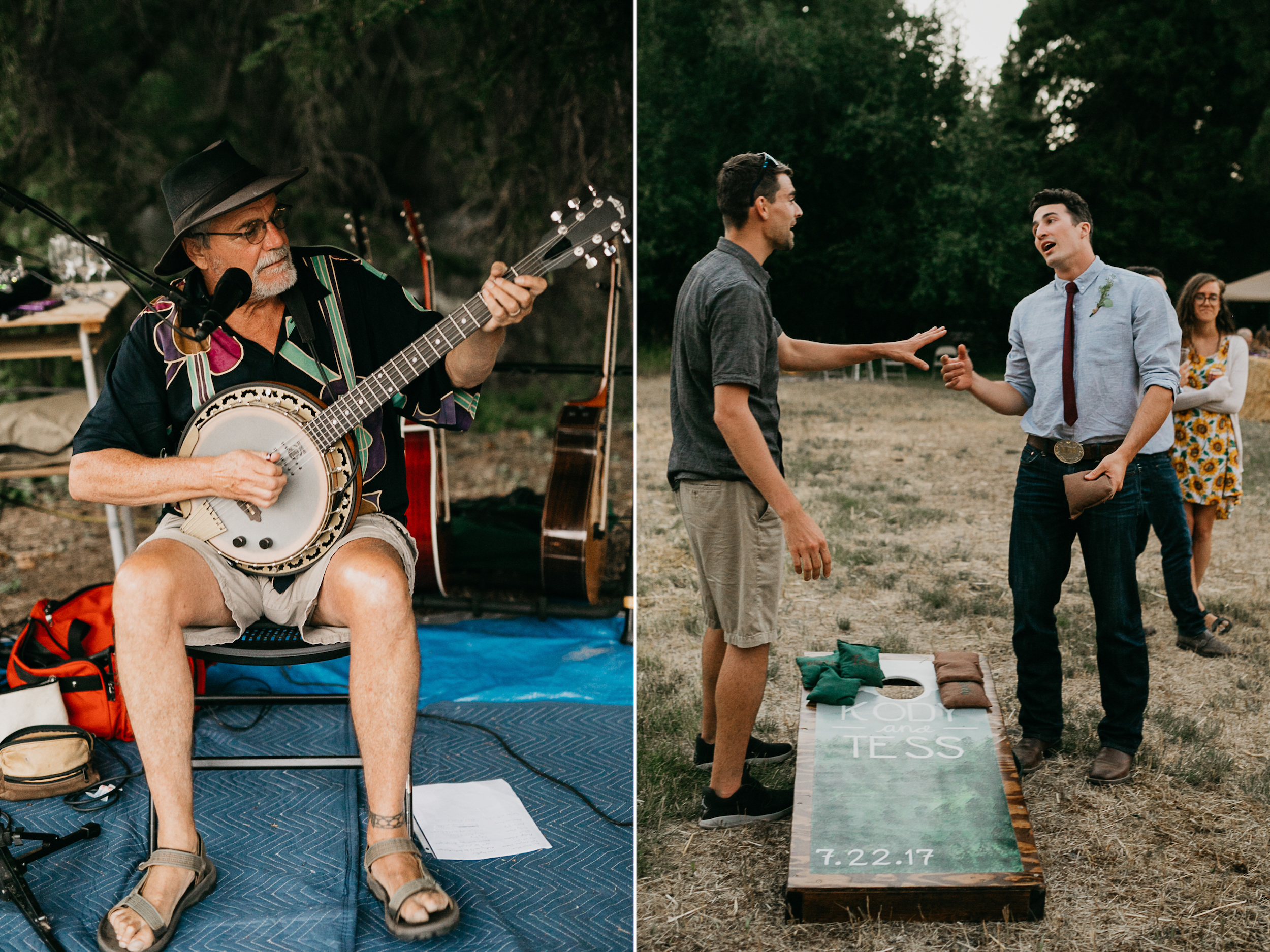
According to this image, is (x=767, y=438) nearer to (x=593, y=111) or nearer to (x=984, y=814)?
(x=984, y=814)

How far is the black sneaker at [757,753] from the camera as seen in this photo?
2559 mm

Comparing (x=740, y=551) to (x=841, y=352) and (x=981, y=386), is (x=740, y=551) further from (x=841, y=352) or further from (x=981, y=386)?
(x=981, y=386)

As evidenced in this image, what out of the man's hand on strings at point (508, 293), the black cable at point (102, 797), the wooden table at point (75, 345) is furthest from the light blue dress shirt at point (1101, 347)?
the wooden table at point (75, 345)

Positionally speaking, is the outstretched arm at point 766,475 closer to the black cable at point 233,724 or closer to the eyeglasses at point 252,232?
the eyeglasses at point 252,232

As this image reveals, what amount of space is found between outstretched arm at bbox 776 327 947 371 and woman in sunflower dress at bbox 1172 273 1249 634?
A: 23.7 inches

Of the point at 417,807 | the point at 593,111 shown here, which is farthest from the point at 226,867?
the point at 593,111

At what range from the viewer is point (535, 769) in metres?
2.55

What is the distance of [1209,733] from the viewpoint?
2377 mm

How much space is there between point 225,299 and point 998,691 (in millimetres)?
2078

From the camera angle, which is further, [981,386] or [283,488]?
[981,386]

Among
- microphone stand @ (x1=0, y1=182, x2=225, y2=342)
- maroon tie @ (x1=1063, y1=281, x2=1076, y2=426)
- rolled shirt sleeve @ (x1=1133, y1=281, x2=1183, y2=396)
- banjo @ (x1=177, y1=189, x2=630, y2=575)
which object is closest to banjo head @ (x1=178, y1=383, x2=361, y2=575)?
banjo @ (x1=177, y1=189, x2=630, y2=575)

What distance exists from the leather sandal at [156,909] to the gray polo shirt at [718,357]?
1213mm

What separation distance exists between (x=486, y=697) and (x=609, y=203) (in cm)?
164

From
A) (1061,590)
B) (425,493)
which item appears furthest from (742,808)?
(425,493)
